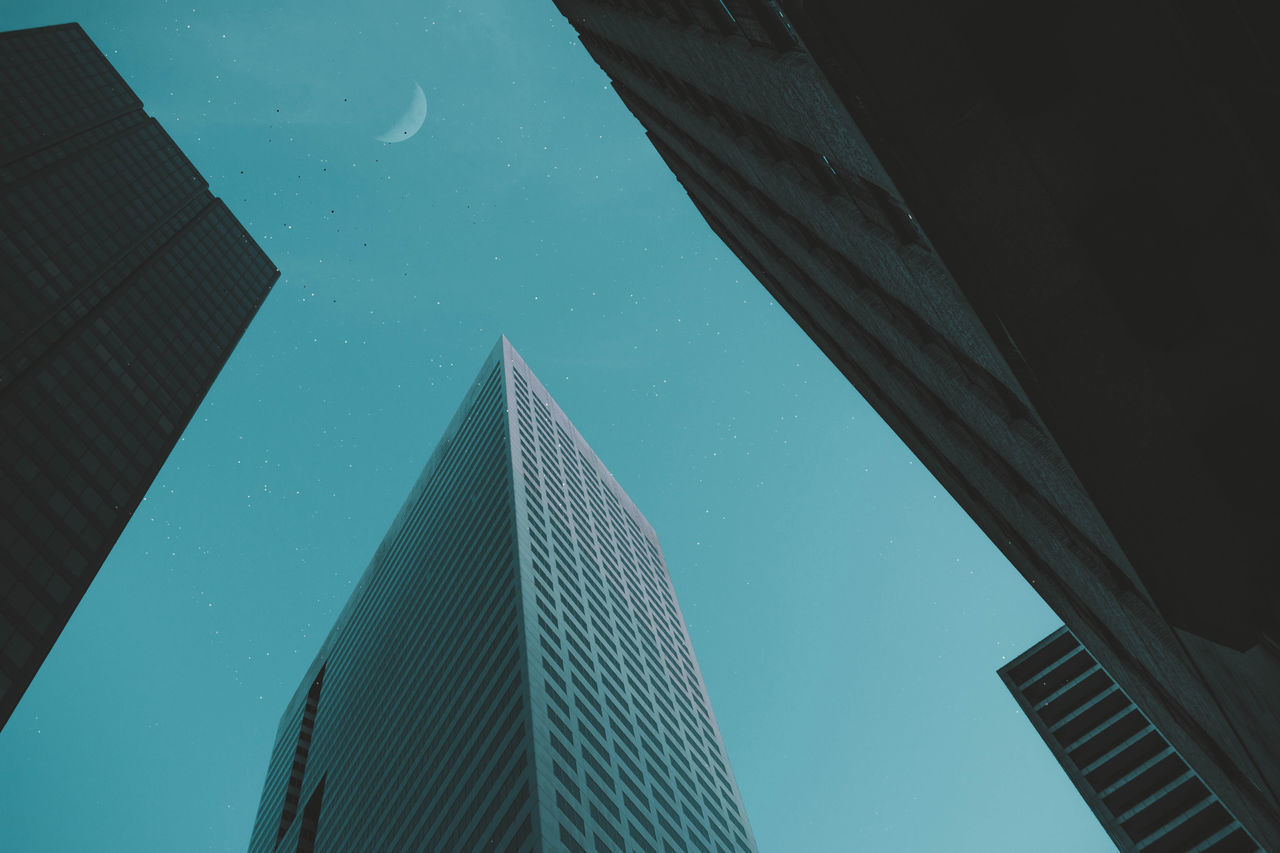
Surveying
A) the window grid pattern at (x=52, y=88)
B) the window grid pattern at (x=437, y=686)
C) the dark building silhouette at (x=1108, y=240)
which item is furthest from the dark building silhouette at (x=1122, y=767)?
the window grid pattern at (x=52, y=88)

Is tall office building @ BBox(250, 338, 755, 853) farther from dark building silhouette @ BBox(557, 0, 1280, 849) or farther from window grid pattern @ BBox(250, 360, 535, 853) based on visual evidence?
dark building silhouette @ BBox(557, 0, 1280, 849)

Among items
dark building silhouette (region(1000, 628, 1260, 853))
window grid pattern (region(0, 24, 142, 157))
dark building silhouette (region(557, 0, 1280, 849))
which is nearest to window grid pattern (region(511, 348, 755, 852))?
dark building silhouette (region(1000, 628, 1260, 853))

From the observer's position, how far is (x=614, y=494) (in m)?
118

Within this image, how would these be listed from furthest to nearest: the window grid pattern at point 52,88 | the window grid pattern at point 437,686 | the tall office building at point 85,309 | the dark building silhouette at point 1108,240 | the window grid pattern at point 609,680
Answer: the window grid pattern at point 52,88 → the tall office building at point 85,309 → the window grid pattern at point 437,686 → the window grid pattern at point 609,680 → the dark building silhouette at point 1108,240

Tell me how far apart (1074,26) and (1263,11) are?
6.49 ft

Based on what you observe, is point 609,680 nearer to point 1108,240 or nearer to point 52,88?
point 1108,240

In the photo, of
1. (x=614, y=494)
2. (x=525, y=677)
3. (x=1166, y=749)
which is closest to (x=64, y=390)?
(x=525, y=677)

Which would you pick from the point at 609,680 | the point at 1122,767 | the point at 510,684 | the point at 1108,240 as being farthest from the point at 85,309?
the point at 1122,767

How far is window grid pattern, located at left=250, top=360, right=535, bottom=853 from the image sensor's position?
48.5 metres

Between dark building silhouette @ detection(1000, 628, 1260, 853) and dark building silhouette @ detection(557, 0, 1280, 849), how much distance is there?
45821 millimetres

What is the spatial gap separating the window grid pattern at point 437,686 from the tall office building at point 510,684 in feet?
0.91

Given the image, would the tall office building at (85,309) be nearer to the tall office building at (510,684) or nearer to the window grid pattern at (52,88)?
the window grid pattern at (52,88)

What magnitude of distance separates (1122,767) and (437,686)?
54.2 meters

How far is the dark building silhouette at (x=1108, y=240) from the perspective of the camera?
8266mm
